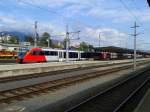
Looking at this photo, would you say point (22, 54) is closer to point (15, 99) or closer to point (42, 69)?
point (42, 69)

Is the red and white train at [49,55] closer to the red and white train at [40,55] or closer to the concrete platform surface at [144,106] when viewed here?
the red and white train at [40,55]

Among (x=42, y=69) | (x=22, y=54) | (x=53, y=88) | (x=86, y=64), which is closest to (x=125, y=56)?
(x=86, y=64)

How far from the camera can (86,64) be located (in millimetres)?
60719

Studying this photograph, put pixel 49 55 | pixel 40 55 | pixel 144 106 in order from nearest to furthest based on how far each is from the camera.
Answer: pixel 144 106 < pixel 40 55 < pixel 49 55

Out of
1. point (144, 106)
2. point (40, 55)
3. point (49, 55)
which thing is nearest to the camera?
point (144, 106)

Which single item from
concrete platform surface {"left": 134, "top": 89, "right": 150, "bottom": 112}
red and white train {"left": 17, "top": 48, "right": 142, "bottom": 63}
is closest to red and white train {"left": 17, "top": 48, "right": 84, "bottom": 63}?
red and white train {"left": 17, "top": 48, "right": 142, "bottom": 63}

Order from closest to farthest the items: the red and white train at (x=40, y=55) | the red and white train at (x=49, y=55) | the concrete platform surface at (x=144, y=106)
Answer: the concrete platform surface at (x=144, y=106)
the red and white train at (x=40, y=55)
the red and white train at (x=49, y=55)

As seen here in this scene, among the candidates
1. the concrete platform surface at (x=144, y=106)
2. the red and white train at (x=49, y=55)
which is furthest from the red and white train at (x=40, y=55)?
the concrete platform surface at (x=144, y=106)

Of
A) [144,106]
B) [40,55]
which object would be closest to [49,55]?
[40,55]

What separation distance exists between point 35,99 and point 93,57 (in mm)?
76358

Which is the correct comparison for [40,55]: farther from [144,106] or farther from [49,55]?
[144,106]

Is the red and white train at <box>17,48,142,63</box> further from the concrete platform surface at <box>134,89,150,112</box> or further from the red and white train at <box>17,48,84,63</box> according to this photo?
the concrete platform surface at <box>134,89,150,112</box>

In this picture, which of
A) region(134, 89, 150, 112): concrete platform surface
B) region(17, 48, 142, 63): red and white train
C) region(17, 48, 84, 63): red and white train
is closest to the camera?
region(134, 89, 150, 112): concrete platform surface

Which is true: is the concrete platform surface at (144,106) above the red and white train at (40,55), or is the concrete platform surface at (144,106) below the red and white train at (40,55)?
below
